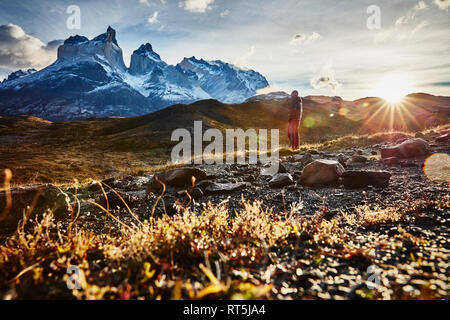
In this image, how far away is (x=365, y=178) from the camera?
644 centimetres

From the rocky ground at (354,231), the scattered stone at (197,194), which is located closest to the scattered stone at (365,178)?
the rocky ground at (354,231)

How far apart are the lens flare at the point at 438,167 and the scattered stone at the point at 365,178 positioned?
3.76 feet

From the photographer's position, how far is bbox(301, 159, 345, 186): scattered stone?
723 centimetres

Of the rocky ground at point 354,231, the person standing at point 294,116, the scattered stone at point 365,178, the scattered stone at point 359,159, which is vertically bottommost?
the rocky ground at point 354,231

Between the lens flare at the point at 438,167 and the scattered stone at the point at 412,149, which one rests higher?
the scattered stone at the point at 412,149

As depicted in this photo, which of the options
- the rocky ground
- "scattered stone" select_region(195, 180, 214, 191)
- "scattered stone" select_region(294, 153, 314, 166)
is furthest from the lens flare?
"scattered stone" select_region(195, 180, 214, 191)

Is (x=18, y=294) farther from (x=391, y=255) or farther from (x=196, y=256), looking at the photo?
(x=391, y=255)

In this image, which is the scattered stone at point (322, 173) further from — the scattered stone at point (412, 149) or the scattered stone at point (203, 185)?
the scattered stone at point (412, 149)

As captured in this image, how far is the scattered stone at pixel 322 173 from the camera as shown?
7230mm

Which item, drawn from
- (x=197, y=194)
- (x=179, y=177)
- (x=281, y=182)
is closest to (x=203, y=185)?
(x=197, y=194)

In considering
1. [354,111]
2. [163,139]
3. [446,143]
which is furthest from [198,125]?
[354,111]

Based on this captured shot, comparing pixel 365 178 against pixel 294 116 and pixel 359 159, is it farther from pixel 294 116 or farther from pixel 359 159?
pixel 294 116

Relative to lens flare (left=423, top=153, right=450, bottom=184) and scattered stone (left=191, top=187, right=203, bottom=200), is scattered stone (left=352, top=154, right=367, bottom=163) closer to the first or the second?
lens flare (left=423, top=153, right=450, bottom=184)
